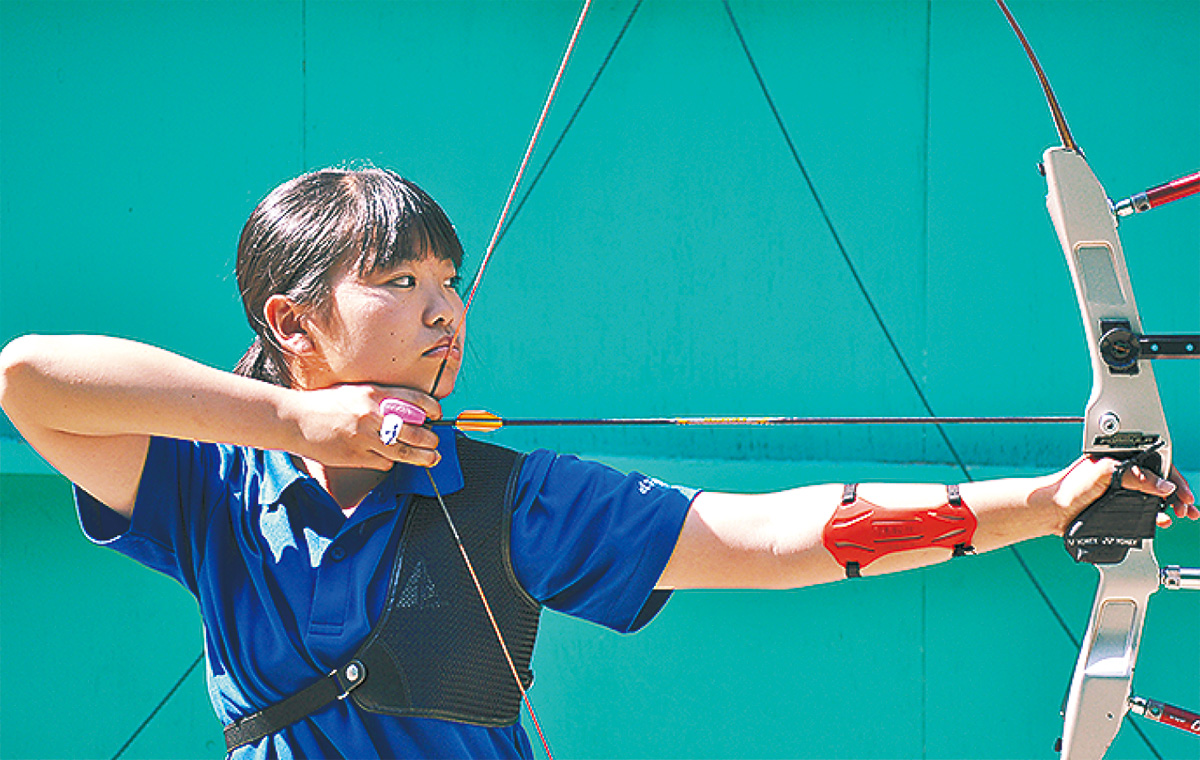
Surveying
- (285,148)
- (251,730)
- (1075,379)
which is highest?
(285,148)

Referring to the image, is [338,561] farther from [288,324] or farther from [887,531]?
[887,531]

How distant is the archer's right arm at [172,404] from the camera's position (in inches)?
38.2

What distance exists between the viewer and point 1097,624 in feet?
3.59

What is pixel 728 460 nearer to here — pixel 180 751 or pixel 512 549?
pixel 512 549

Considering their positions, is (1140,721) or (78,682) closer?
(1140,721)

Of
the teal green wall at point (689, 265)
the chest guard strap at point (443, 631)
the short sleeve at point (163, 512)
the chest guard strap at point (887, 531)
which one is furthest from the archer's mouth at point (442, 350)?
the teal green wall at point (689, 265)

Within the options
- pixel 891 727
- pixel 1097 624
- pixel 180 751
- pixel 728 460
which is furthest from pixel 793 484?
pixel 180 751

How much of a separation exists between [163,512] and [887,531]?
0.69 metres

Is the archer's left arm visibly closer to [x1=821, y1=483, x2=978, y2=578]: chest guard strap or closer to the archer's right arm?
[x1=821, y1=483, x2=978, y2=578]: chest guard strap

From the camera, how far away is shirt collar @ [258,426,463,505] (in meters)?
1.02

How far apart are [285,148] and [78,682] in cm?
112

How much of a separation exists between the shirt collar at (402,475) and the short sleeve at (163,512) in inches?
2.3

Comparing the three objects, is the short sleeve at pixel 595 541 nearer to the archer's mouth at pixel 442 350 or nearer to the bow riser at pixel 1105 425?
the archer's mouth at pixel 442 350

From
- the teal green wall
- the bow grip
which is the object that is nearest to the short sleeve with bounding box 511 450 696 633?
the bow grip
